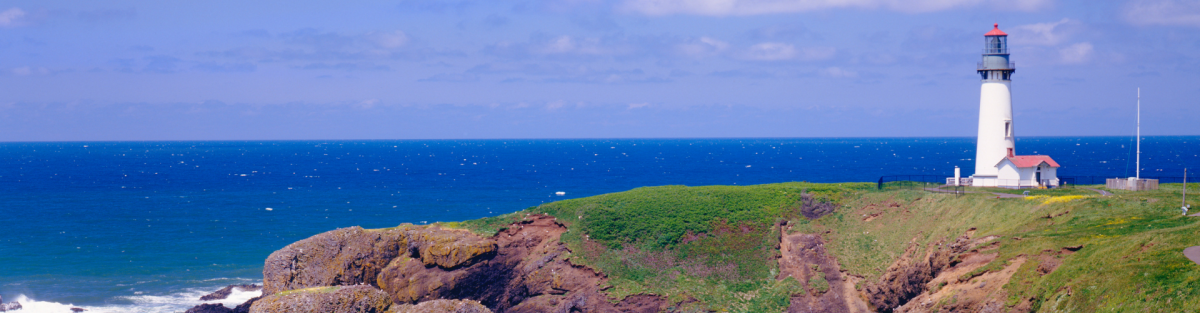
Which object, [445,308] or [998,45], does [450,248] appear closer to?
[445,308]

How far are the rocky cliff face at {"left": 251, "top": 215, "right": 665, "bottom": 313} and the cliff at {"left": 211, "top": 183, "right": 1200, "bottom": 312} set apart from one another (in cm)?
7

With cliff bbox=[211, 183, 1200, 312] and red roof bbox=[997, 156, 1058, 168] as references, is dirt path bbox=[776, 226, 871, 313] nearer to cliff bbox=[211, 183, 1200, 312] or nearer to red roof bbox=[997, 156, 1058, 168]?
cliff bbox=[211, 183, 1200, 312]

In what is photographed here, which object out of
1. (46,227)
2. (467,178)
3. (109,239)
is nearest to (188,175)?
(467,178)

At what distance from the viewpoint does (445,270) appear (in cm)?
3884

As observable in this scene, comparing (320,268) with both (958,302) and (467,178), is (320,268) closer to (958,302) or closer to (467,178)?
(958,302)

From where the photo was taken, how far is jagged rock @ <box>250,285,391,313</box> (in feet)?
83.8

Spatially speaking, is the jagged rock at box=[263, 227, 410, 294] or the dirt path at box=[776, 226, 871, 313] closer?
the dirt path at box=[776, 226, 871, 313]

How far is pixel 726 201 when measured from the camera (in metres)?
44.2

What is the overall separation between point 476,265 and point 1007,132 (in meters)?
32.7

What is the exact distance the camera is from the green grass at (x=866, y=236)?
23172 mm

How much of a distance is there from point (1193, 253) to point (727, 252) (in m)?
20.4

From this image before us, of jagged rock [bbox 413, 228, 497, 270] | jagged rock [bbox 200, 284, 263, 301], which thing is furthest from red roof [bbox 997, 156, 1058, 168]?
jagged rock [bbox 200, 284, 263, 301]

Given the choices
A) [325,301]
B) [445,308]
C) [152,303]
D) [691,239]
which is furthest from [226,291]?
[691,239]

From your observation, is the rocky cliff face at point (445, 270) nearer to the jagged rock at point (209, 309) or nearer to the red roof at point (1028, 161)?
the jagged rock at point (209, 309)
